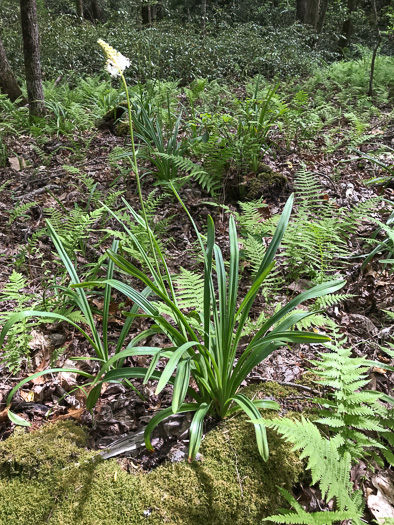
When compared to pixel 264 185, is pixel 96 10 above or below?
above

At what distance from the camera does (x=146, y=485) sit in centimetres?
119

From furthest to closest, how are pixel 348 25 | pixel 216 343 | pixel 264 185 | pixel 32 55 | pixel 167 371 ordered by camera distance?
pixel 348 25 → pixel 32 55 → pixel 264 185 → pixel 216 343 → pixel 167 371

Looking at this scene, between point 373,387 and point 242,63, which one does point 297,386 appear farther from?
point 242,63

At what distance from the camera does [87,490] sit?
117 cm

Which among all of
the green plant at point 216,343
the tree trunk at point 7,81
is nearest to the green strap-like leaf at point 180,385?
the green plant at point 216,343

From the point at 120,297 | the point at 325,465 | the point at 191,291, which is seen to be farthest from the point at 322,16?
the point at 325,465

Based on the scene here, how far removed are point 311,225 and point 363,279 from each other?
597 millimetres

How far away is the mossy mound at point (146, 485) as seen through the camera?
1112 millimetres

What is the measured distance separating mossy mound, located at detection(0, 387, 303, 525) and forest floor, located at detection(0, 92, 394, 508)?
0.45 ft

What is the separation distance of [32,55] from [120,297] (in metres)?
3.72

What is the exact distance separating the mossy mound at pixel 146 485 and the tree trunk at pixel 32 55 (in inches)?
179

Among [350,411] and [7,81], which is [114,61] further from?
[7,81]

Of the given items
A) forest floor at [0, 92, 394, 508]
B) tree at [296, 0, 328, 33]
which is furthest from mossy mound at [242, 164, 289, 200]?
tree at [296, 0, 328, 33]

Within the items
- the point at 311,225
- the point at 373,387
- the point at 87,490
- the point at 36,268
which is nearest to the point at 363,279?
the point at 311,225
